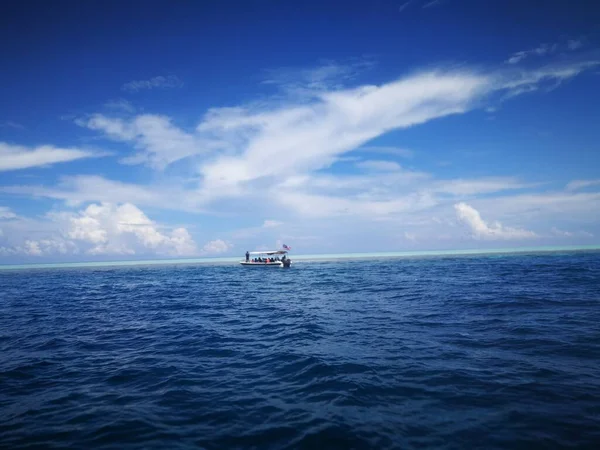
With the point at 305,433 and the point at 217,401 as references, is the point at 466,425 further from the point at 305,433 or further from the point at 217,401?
the point at 217,401

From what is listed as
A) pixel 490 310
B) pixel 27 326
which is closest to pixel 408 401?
pixel 490 310

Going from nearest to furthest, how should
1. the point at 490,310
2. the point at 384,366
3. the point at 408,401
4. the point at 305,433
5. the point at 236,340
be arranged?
the point at 305,433, the point at 408,401, the point at 384,366, the point at 236,340, the point at 490,310

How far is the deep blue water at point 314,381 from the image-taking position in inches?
277

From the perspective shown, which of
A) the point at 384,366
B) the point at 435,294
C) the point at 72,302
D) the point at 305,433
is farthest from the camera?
the point at 72,302

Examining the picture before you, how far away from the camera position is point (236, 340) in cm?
1526

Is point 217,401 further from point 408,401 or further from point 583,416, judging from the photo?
point 583,416

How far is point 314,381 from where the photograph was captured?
9930mm

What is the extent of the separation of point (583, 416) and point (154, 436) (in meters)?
10.0

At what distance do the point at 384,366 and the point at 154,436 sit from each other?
733 centimetres

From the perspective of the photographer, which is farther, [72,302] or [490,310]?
[72,302]

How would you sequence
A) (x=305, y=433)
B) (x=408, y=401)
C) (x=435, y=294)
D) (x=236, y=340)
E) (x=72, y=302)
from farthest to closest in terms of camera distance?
(x=72, y=302), (x=435, y=294), (x=236, y=340), (x=408, y=401), (x=305, y=433)

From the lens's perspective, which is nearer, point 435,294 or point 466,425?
point 466,425

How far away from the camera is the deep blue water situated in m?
7.04

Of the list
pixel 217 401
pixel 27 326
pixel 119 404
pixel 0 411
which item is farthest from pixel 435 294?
pixel 27 326
